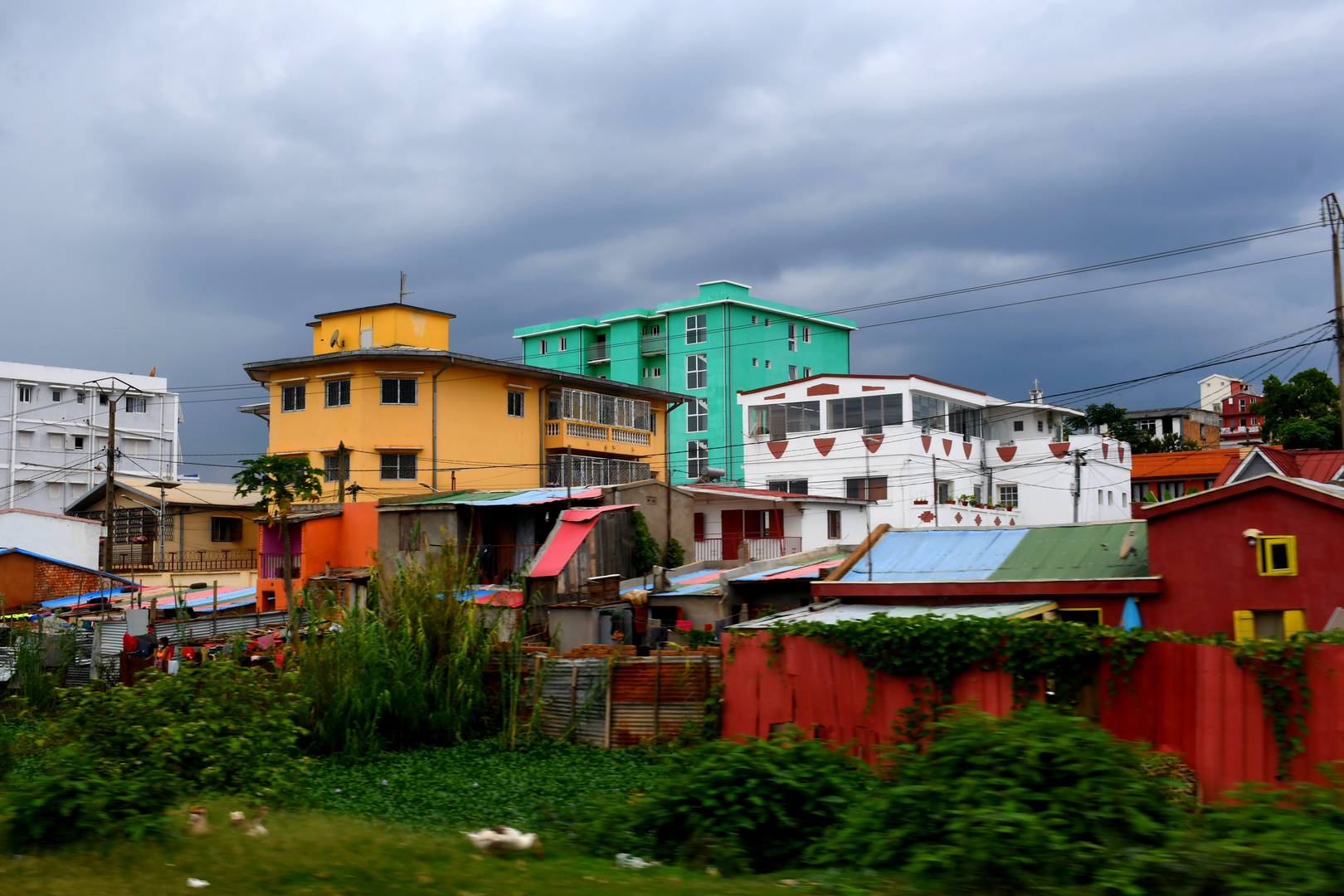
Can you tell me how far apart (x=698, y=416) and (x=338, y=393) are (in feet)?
92.2

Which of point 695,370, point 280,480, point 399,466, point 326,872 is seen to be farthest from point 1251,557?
point 695,370

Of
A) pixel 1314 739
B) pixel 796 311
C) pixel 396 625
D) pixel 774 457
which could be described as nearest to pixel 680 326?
pixel 796 311

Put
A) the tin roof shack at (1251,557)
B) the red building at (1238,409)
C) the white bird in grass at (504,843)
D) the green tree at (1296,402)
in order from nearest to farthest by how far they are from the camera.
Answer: the white bird in grass at (504,843) < the tin roof shack at (1251,557) < the green tree at (1296,402) < the red building at (1238,409)

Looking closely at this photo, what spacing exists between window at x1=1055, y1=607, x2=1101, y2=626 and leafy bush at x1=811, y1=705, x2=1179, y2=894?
893 centimetres

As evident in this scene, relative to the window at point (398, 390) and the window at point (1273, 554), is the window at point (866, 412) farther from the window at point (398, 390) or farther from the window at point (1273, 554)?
the window at point (1273, 554)

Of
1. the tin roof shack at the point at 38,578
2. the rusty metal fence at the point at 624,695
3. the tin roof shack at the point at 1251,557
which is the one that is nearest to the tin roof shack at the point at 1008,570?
the tin roof shack at the point at 1251,557

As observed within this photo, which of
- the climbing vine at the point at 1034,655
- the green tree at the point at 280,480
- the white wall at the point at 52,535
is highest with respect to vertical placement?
the green tree at the point at 280,480

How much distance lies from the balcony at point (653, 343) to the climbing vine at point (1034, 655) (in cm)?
5320

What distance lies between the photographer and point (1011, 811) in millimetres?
6562

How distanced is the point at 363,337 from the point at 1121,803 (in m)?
38.3

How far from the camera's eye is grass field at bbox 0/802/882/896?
6.61 metres

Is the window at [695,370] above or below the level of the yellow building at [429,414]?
above

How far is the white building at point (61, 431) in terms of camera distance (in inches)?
2574

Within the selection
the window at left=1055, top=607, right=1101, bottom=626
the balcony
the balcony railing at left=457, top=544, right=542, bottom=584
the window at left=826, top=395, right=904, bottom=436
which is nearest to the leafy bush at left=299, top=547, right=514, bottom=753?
the window at left=1055, top=607, right=1101, bottom=626
